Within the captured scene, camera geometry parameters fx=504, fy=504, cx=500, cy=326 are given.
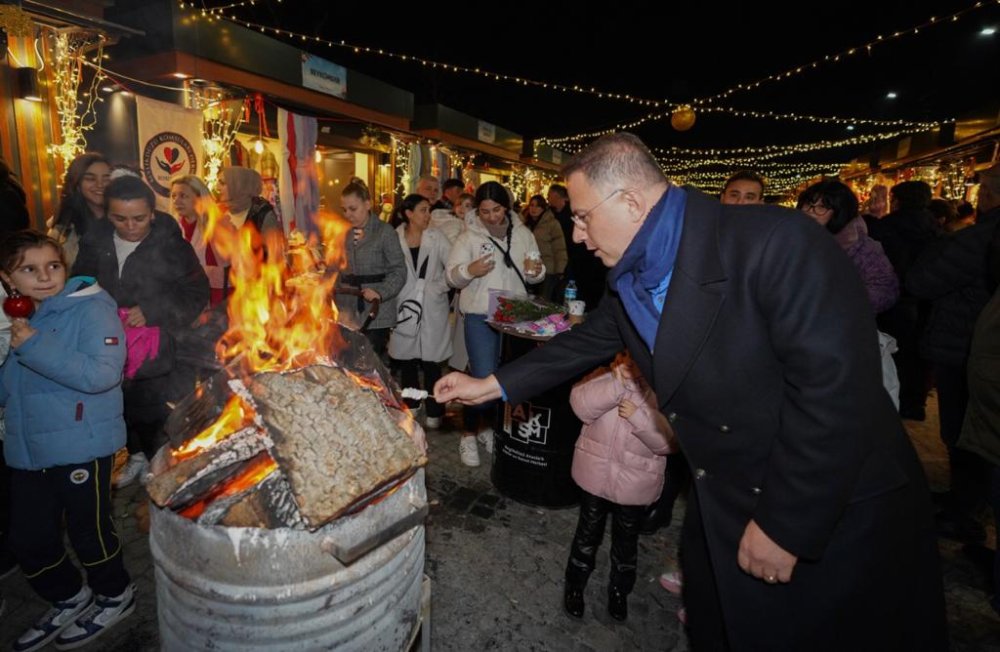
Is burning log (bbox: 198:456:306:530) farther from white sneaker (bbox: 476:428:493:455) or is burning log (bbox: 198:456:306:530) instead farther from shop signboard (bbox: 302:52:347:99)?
shop signboard (bbox: 302:52:347:99)

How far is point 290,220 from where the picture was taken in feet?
31.5

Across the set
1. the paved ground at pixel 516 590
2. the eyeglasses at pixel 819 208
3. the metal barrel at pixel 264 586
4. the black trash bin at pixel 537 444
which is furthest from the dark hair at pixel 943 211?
the metal barrel at pixel 264 586

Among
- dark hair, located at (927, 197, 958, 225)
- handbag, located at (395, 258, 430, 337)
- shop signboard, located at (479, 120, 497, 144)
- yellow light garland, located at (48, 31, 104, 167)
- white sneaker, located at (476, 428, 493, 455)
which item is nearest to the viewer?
white sneaker, located at (476, 428, 493, 455)

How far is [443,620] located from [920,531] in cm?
256

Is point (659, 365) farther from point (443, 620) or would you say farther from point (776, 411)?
point (443, 620)

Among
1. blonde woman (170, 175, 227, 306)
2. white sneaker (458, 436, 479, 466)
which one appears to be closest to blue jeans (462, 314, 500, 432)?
white sneaker (458, 436, 479, 466)

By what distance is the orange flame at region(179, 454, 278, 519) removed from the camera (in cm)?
182

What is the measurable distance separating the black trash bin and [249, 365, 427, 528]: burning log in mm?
2202

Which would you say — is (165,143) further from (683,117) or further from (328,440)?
(683,117)

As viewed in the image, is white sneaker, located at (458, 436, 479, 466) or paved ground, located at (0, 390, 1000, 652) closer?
paved ground, located at (0, 390, 1000, 652)

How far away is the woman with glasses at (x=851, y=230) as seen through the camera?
4.28 meters

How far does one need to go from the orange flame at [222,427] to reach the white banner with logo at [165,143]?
668 cm

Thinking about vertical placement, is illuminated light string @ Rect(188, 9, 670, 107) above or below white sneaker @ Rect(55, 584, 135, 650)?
above

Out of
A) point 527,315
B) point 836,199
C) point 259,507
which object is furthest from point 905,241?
point 259,507
